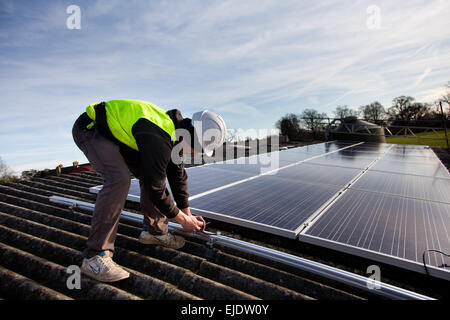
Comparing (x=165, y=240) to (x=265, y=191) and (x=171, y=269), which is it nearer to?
(x=171, y=269)

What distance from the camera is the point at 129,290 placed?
8.03 ft

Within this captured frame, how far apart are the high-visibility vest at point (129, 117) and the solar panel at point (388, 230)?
197cm

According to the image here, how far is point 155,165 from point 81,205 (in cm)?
259

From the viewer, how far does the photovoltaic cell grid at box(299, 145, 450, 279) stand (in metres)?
2.41

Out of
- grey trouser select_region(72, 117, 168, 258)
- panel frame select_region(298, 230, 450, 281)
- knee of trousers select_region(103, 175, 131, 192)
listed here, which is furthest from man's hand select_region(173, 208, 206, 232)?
panel frame select_region(298, 230, 450, 281)

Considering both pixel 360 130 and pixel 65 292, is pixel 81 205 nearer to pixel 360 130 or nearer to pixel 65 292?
pixel 65 292

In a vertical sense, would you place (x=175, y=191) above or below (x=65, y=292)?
above

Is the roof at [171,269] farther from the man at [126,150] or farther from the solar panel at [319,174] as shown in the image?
the solar panel at [319,174]

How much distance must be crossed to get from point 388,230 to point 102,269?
317 centimetres

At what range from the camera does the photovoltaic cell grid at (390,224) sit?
241cm

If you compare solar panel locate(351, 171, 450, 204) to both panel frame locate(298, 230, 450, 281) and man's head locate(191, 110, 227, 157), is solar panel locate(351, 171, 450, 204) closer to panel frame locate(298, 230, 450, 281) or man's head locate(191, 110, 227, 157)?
panel frame locate(298, 230, 450, 281)

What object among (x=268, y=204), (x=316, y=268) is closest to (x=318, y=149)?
(x=268, y=204)

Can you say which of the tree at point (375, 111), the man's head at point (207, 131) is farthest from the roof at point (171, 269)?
the tree at point (375, 111)
